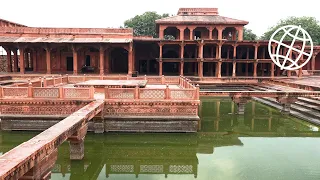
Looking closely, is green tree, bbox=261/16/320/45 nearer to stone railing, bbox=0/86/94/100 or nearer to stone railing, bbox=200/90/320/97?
stone railing, bbox=200/90/320/97

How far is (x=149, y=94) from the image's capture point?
1208 cm

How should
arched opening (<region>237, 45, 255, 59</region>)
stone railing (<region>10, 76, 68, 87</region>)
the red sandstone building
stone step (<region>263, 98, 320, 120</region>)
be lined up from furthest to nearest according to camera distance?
arched opening (<region>237, 45, 255, 59</region>) → the red sandstone building → stone step (<region>263, 98, 320, 120</region>) → stone railing (<region>10, 76, 68, 87</region>)

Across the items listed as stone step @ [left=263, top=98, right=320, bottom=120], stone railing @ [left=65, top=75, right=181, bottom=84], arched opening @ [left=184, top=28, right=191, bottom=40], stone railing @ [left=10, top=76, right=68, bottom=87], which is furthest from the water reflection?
arched opening @ [left=184, top=28, right=191, bottom=40]

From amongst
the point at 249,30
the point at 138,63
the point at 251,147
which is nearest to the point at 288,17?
the point at 249,30

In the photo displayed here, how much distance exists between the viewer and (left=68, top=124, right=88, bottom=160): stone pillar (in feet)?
27.9

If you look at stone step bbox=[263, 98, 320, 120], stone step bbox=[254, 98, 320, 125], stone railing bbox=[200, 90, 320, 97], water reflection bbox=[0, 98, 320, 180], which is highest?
stone railing bbox=[200, 90, 320, 97]

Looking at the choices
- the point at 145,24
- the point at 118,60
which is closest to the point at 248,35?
the point at 145,24

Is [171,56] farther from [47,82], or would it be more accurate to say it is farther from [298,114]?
[47,82]

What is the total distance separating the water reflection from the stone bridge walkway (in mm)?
1496

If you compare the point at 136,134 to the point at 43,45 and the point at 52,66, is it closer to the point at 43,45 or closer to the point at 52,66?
the point at 43,45

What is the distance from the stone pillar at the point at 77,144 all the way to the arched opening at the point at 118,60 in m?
24.4

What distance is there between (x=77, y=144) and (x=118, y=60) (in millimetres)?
25490

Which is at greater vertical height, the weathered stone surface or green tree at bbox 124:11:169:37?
green tree at bbox 124:11:169:37

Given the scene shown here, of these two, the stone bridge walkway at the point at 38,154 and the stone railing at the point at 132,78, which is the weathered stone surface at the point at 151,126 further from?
the stone railing at the point at 132,78
